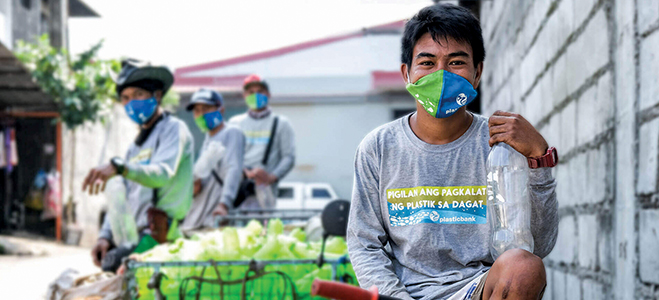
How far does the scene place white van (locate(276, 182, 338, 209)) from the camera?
1920cm

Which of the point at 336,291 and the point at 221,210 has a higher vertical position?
the point at 336,291

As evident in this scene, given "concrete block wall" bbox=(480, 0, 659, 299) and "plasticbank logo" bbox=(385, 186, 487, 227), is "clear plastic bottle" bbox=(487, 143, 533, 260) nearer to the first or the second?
"plasticbank logo" bbox=(385, 186, 487, 227)

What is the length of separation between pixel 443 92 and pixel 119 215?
3.34 meters

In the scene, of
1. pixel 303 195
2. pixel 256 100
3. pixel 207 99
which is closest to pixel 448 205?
pixel 207 99

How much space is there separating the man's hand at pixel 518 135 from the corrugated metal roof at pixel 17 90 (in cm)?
1070

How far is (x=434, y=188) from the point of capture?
8.24 feet

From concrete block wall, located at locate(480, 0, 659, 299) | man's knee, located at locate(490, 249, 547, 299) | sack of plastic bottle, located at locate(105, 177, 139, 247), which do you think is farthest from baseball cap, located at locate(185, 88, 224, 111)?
man's knee, located at locate(490, 249, 547, 299)

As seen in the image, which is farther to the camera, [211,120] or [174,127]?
[211,120]

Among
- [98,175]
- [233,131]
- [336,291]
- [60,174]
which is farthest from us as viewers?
[60,174]

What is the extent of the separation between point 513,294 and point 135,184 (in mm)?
4081

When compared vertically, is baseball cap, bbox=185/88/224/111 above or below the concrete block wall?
above

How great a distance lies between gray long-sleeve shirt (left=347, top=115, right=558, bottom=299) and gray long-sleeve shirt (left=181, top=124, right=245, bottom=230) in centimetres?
438

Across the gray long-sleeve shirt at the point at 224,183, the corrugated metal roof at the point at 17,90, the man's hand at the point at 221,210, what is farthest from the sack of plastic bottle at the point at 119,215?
the corrugated metal roof at the point at 17,90

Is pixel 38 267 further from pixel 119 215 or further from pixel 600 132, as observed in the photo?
pixel 600 132
